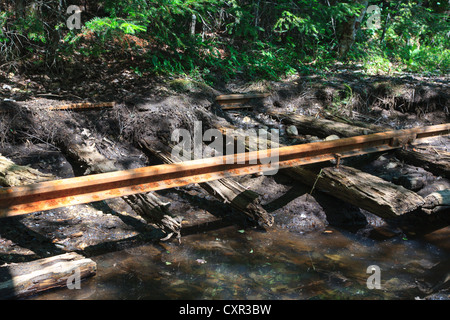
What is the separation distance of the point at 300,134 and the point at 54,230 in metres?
4.42

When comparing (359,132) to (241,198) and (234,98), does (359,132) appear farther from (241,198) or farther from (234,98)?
(241,198)

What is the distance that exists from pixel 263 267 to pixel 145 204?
1455mm

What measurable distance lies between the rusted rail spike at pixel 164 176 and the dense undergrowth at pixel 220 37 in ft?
8.02

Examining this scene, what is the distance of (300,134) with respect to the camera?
24.7 feet

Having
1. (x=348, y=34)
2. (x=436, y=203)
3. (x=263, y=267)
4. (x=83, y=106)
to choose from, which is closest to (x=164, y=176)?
(x=263, y=267)

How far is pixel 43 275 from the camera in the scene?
3555mm

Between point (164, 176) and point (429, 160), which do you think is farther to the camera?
point (429, 160)

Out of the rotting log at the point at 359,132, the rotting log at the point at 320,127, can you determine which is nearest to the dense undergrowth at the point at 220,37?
the rotting log at the point at 320,127

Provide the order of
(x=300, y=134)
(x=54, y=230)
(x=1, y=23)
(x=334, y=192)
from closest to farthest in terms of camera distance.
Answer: (x=54, y=230), (x=334, y=192), (x=1, y=23), (x=300, y=134)

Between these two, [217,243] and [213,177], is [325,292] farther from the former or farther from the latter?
[213,177]

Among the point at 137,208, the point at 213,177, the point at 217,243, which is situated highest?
the point at 213,177

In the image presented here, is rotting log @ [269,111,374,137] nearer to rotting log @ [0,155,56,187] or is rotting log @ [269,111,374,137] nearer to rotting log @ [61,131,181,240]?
rotting log @ [61,131,181,240]

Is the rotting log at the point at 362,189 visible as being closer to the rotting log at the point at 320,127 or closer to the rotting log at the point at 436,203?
the rotting log at the point at 436,203
